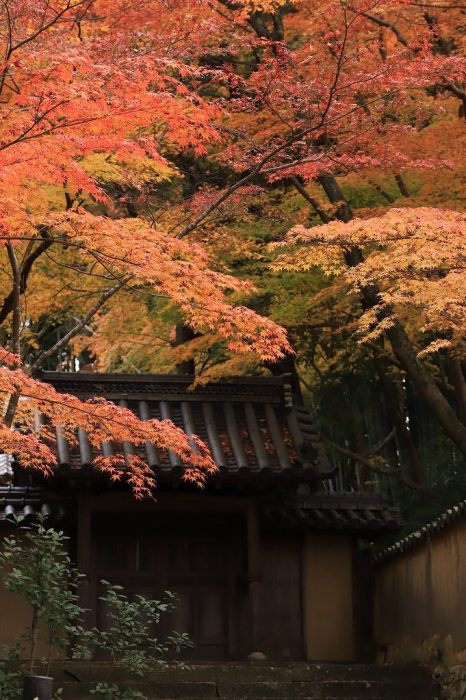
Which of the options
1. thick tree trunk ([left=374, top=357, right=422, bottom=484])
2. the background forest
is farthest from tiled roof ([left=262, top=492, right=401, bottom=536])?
thick tree trunk ([left=374, top=357, right=422, bottom=484])

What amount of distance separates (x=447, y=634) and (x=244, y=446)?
365cm

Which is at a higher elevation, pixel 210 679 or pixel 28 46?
pixel 28 46

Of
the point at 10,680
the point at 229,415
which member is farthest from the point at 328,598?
the point at 10,680

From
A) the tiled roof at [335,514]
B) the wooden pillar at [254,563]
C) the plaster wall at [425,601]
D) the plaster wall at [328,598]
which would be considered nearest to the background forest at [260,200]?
the plaster wall at [425,601]

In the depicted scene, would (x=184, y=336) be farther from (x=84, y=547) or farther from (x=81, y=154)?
(x=81, y=154)

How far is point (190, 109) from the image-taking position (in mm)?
11617

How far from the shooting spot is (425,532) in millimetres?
13859

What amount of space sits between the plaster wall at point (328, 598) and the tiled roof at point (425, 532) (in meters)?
0.52

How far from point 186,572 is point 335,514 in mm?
2198

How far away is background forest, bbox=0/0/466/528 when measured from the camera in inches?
398

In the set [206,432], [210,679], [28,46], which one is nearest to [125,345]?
[206,432]

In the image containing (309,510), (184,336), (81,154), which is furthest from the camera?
(184,336)

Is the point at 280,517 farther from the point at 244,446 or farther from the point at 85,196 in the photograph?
the point at 85,196

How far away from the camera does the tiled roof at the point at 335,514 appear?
609 inches
